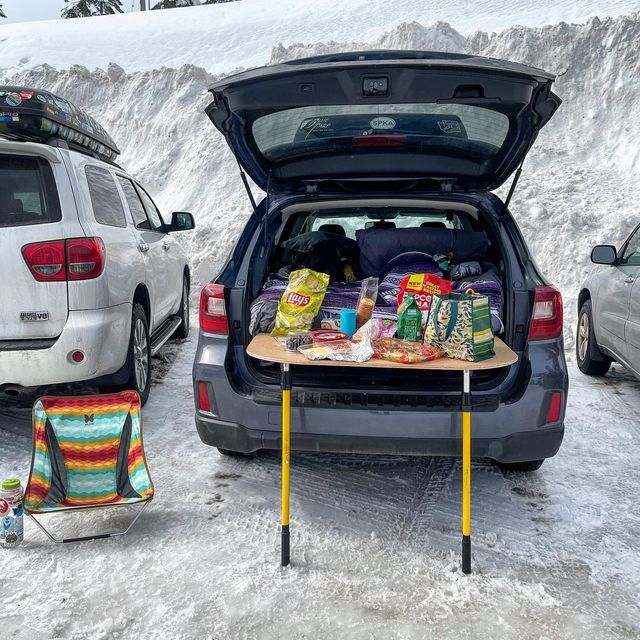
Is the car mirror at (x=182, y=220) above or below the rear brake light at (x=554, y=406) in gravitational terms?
above

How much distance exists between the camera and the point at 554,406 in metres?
2.93

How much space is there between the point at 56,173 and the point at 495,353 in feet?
8.87

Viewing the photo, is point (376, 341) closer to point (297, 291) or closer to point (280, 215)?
point (297, 291)

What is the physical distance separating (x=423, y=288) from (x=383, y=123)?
908mm

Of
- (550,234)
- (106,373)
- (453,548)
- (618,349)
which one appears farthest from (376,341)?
(550,234)

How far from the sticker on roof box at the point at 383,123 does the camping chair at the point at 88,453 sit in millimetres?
1890

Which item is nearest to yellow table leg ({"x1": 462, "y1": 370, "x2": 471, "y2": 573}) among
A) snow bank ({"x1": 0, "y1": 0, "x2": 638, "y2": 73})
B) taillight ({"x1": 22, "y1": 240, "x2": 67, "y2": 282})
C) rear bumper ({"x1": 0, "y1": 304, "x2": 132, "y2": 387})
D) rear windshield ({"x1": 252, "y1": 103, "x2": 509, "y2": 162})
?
rear windshield ({"x1": 252, "y1": 103, "x2": 509, "y2": 162})

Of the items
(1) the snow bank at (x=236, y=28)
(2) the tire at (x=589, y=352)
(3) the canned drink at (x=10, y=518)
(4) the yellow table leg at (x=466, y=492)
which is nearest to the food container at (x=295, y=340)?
(4) the yellow table leg at (x=466, y=492)

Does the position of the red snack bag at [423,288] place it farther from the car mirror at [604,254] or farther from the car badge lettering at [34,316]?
the car mirror at [604,254]

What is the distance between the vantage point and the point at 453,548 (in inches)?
111

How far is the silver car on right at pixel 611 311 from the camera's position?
472 centimetres

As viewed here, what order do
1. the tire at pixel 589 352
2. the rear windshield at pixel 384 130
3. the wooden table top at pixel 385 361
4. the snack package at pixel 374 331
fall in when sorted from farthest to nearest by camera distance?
the tire at pixel 589 352, the rear windshield at pixel 384 130, the snack package at pixel 374 331, the wooden table top at pixel 385 361

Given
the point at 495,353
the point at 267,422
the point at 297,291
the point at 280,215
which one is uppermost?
the point at 280,215

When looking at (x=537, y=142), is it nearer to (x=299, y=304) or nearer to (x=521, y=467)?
(x=521, y=467)
